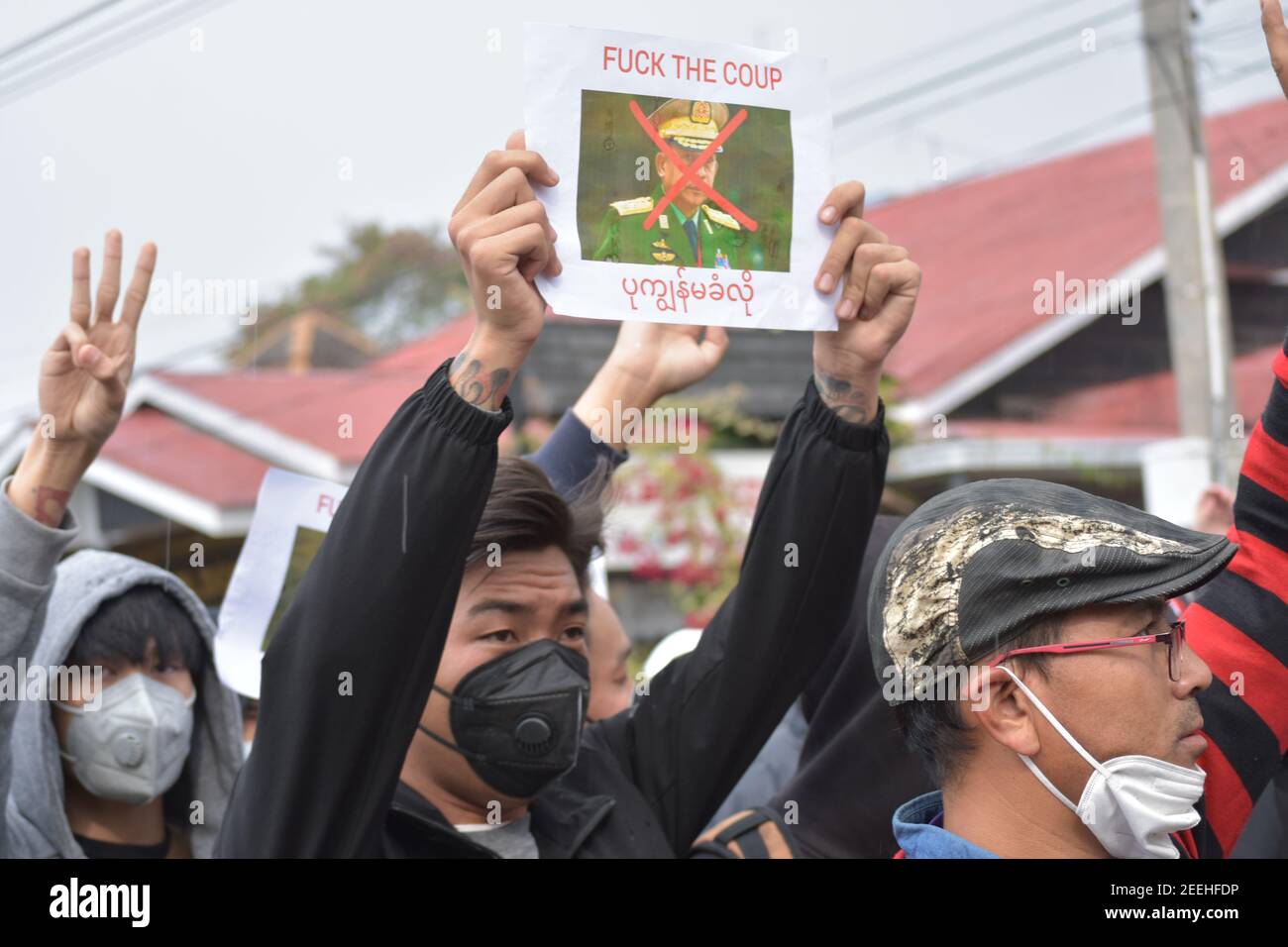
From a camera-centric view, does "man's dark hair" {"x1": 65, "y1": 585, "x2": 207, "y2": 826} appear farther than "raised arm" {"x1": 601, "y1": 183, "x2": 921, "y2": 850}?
Yes

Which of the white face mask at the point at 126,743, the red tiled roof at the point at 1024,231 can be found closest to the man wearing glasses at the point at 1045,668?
the white face mask at the point at 126,743

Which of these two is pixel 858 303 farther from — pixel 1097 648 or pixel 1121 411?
pixel 1121 411

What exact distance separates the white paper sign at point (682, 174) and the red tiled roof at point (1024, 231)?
8.23 m

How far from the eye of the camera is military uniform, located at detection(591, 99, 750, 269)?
2.16m

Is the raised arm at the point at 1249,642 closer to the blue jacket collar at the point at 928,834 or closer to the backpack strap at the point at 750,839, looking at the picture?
the blue jacket collar at the point at 928,834

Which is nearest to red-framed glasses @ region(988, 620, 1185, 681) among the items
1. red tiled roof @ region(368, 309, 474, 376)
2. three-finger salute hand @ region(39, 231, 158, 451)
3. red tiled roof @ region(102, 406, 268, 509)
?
three-finger salute hand @ region(39, 231, 158, 451)

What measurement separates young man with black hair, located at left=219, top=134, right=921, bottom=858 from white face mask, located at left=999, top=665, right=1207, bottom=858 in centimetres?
69

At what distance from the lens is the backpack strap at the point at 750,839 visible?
2.35m

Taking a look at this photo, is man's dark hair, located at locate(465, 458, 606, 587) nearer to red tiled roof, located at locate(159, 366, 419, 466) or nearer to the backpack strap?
the backpack strap

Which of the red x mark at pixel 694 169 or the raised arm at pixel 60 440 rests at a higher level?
the red x mark at pixel 694 169

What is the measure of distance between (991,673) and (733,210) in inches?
33.1

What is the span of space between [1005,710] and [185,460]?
10.7m

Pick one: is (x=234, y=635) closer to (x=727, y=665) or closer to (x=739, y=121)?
(x=727, y=665)
